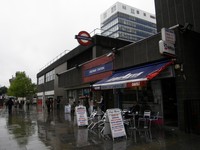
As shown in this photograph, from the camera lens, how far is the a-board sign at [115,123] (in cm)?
760

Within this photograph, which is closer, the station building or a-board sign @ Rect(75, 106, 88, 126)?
the station building

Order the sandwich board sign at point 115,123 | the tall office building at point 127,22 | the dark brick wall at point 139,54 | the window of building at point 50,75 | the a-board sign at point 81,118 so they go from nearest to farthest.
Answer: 1. the sandwich board sign at point 115,123
2. the dark brick wall at point 139,54
3. the a-board sign at point 81,118
4. the window of building at point 50,75
5. the tall office building at point 127,22

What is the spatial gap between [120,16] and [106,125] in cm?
8132

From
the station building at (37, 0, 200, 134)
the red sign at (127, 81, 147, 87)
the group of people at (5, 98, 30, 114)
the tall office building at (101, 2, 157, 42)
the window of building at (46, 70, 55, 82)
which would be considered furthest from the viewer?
the tall office building at (101, 2, 157, 42)

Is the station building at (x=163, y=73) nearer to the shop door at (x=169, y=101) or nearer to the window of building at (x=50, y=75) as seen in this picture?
the shop door at (x=169, y=101)

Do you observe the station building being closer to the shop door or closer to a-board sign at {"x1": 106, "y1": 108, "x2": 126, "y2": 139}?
the shop door

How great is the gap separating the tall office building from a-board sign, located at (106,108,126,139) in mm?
73577

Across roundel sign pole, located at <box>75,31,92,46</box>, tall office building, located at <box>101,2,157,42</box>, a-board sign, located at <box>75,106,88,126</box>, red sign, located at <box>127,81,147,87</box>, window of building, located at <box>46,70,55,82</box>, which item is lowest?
a-board sign, located at <box>75,106,88,126</box>

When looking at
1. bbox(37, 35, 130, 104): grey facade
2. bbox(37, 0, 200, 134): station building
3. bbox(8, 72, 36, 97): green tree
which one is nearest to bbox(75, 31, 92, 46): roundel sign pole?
bbox(37, 35, 130, 104): grey facade

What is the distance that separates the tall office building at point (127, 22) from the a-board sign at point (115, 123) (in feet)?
241

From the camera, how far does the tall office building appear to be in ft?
274

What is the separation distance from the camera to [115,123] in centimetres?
777

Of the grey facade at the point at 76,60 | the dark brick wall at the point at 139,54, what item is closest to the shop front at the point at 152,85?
the dark brick wall at the point at 139,54

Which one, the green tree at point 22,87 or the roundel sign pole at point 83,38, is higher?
the roundel sign pole at point 83,38
